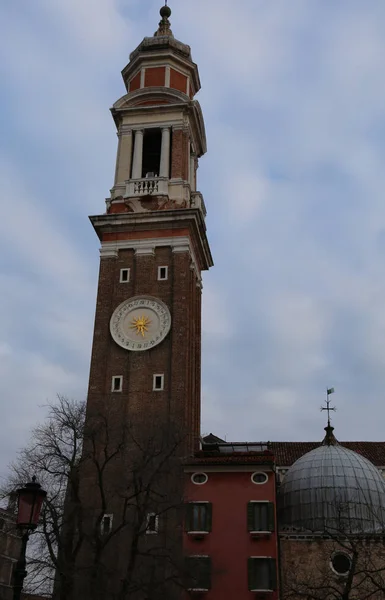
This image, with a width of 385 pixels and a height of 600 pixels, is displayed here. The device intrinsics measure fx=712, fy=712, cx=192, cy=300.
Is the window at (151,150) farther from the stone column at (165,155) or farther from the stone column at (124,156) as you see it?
the stone column at (124,156)

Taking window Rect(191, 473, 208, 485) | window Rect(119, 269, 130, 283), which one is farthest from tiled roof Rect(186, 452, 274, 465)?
window Rect(119, 269, 130, 283)

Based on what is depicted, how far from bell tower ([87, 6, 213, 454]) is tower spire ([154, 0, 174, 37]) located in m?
2.56

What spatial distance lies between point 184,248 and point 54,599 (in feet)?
67.7

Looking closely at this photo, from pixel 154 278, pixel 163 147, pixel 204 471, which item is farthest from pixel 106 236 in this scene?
pixel 204 471

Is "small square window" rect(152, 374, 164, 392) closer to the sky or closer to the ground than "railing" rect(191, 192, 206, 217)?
closer to the ground

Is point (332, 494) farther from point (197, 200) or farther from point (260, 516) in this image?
point (197, 200)

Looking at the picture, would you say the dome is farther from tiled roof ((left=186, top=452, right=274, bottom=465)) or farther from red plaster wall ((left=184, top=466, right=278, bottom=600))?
tiled roof ((left=186, top=452, right=274, bottom=465))

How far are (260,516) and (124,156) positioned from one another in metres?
24.7

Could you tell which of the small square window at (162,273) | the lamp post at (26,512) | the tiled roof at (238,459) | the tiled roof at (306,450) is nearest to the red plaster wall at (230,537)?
the tiled roof at (238,459)

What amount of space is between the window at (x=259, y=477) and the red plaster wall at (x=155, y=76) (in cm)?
2791

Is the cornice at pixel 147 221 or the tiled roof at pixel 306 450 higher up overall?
the cornice at pixel 147 221

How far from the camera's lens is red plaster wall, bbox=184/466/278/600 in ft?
105

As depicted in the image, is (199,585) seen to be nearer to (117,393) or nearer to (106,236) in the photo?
(117,393)

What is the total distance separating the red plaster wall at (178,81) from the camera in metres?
49.6
